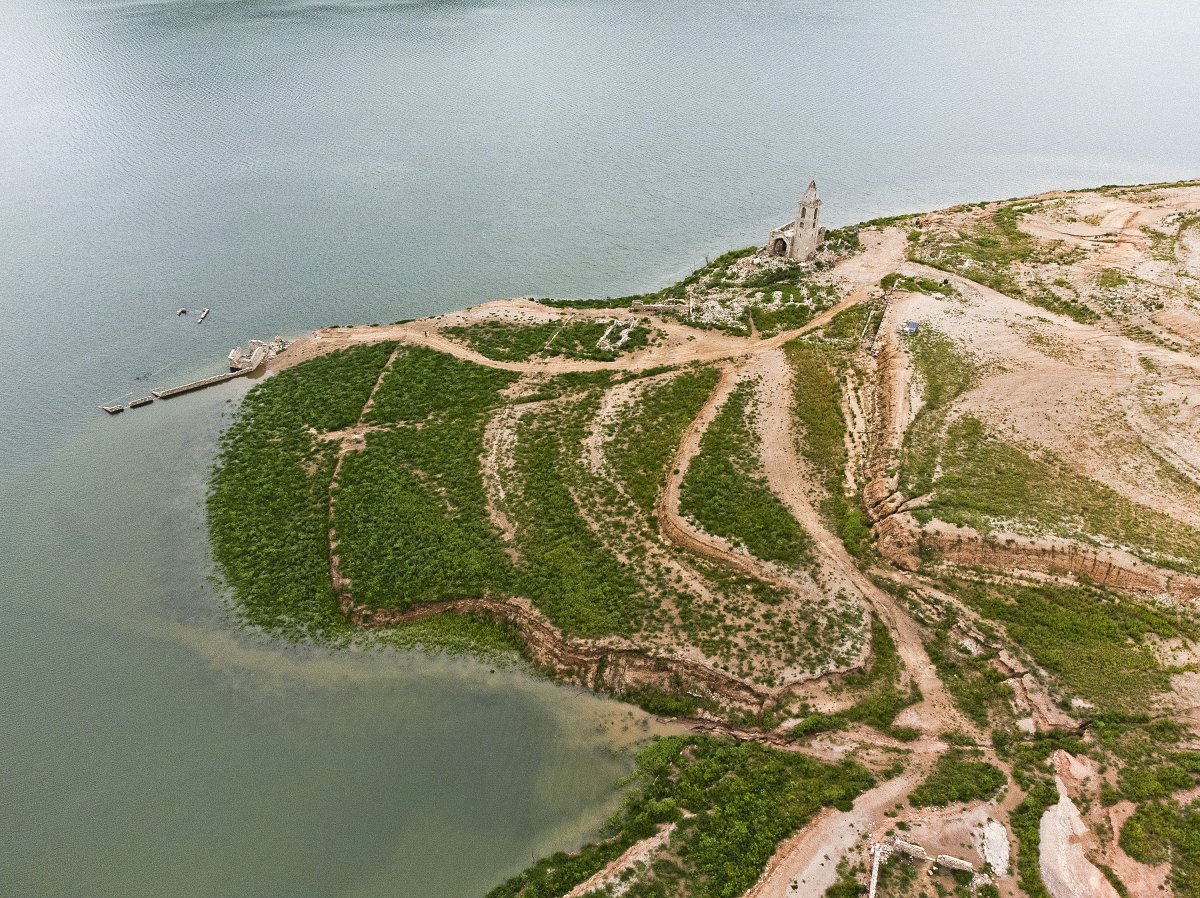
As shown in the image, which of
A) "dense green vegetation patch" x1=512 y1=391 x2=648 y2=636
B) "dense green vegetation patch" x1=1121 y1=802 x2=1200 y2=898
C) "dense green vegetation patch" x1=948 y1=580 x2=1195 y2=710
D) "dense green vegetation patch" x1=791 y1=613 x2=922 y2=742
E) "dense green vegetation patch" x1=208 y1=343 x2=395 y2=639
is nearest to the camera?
"dense green vegetation patch" x1=1121 y1=802 x2=1200 y2=898

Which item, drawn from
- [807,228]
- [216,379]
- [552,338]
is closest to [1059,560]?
[807,228]

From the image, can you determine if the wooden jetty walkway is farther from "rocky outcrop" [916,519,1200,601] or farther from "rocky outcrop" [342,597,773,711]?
"rocky outcrop" [916,519,1200,601]

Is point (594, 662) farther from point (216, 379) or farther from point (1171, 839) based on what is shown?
point (216, 379)

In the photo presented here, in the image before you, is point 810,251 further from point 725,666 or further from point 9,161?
point 9,161

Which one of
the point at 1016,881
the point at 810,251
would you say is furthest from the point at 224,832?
the point at 810,251

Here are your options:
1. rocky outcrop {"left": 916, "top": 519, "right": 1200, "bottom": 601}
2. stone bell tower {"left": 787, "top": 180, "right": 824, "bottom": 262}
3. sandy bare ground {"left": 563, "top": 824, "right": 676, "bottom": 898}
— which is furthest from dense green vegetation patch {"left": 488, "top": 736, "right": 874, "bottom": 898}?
stone bell tower {"left": 787, "top": 180, "right": 824, "bottom": 262}

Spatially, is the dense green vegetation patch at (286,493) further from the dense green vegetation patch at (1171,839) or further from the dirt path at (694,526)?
the dense green vegetation patch at (1171,839)

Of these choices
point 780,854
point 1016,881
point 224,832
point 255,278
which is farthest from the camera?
point 255,278
